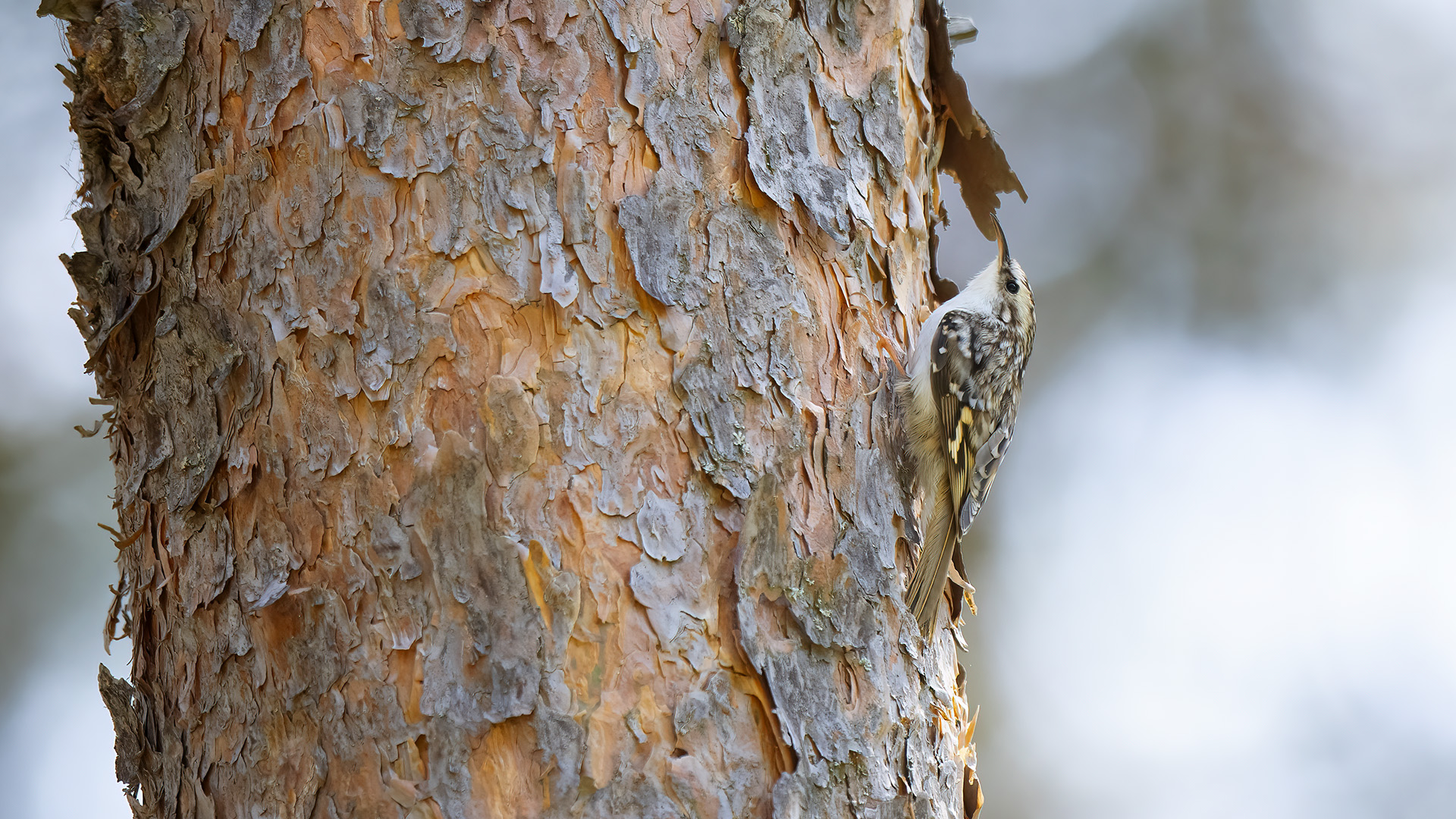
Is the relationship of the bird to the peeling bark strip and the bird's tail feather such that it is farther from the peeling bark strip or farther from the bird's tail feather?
the peeling bark strip

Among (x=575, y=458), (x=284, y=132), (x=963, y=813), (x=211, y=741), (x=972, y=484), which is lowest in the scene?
(x=963, y=813)

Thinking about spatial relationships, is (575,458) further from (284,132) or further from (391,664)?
(284,132)

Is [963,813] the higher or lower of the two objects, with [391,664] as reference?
lower

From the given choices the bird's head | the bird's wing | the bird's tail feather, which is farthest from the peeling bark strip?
the bird's head

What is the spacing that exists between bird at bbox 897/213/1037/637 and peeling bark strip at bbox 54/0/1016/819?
0.29 metres

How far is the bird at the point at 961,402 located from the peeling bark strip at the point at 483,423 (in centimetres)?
29

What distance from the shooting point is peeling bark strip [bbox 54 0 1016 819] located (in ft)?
4.44

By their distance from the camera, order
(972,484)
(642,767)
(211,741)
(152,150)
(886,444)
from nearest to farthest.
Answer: (642,767)
(211,741)
(152,150)
(886,444)
(972,484)

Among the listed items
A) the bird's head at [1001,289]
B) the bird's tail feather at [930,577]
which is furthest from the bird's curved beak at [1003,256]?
the bird's tail feather at [930,577]

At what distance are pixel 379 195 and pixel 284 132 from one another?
19 centimetres

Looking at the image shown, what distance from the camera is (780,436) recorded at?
1.54 metres

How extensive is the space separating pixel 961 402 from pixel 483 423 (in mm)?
1506

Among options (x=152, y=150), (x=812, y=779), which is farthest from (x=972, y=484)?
(x=152, y=150)

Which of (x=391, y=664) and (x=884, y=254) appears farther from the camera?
(x=884, y=254)
